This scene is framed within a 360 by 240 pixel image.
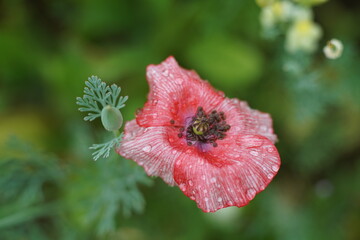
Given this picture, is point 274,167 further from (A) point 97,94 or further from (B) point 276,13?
(B) point 276,13

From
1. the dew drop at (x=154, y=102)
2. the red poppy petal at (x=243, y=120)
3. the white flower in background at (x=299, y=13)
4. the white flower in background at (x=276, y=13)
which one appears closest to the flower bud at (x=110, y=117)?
the dew drop at (x=154, y=102)

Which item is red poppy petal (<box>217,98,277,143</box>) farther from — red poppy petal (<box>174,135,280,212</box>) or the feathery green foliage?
the feathery green foliage

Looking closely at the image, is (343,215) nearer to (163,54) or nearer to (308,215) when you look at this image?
(308,215)

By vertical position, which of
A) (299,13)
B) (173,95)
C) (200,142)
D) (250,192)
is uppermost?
(299,13)

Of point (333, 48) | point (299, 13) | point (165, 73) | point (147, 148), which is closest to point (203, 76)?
point (299, 13)

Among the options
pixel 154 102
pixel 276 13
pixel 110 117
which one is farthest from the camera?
pixel 276 13

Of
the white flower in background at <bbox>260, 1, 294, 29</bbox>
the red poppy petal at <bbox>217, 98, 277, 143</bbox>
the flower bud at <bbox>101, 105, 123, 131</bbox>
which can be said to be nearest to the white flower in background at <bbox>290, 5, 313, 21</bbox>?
the white flower in background at <bbox>260, 1, 294, 29</bbox>
